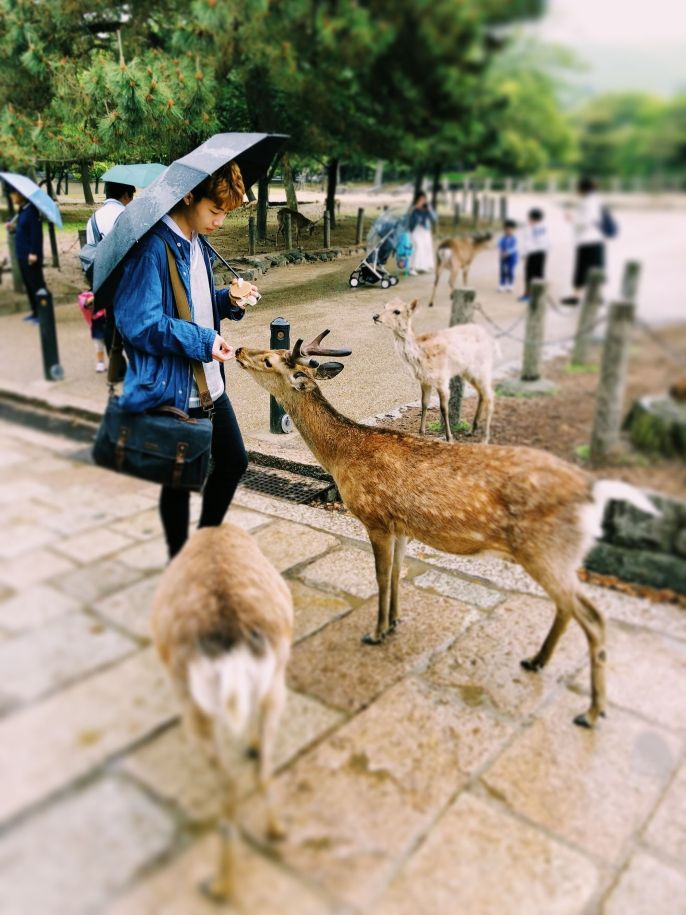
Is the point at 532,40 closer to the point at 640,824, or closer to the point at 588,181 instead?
the point at 588,181

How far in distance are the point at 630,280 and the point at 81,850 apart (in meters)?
3.13

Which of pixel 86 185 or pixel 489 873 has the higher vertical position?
pixel 86 185

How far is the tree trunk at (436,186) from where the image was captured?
3.57 metres

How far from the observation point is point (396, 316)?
409 centimetres

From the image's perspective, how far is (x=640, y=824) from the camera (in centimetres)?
237

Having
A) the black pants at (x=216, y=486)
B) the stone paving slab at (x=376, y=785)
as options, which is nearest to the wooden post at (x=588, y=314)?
the black pants at (x=216, y=486)

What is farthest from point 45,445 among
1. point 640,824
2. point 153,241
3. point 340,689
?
point 640,824

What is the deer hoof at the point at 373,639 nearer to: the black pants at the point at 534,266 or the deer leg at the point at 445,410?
the deer leg at the point at 445,410

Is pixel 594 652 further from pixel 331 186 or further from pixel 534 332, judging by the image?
pixel 331 186

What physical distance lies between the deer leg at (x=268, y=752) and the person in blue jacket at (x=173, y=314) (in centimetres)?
97

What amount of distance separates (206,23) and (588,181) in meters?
1.77

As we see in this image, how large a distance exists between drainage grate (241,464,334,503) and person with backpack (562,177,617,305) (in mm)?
1953

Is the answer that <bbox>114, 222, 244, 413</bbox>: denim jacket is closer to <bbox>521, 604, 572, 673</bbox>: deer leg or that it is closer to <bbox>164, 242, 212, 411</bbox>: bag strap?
<bbox>164, 242, 212, 411</bbox>: bag strap

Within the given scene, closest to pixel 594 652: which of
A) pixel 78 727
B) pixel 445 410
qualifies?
pixel 445 410
